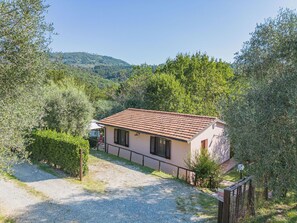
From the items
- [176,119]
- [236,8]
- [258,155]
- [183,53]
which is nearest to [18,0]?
[258,155]

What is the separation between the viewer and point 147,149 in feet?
59.9

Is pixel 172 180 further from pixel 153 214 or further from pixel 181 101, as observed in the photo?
pixel 181 101

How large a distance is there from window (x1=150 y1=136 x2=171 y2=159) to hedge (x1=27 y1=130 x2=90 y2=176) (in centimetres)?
582

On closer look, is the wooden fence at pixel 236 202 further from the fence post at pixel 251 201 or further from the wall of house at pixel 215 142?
the wall of house at pixel 215 142

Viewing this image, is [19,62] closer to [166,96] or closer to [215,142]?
[215,142]

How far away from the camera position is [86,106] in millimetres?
19375

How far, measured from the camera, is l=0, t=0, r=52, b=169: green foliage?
723 cm

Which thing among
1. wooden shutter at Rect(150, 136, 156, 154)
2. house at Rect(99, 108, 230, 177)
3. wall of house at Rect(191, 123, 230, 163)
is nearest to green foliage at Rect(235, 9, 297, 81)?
house at Rect(99, 108, 230, 177)

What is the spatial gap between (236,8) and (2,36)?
12876 millimetres

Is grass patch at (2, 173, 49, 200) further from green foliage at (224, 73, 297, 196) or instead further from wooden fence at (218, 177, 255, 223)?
green foliage at (224, 73, 297, 196)

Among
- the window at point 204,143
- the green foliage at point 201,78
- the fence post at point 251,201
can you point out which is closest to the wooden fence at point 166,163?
the window at point 204,143

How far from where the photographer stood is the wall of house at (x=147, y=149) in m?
16.0

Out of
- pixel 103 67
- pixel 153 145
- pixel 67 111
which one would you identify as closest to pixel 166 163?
pixel 153 145

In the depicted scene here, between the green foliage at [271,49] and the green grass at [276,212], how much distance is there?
4709 millimetres
